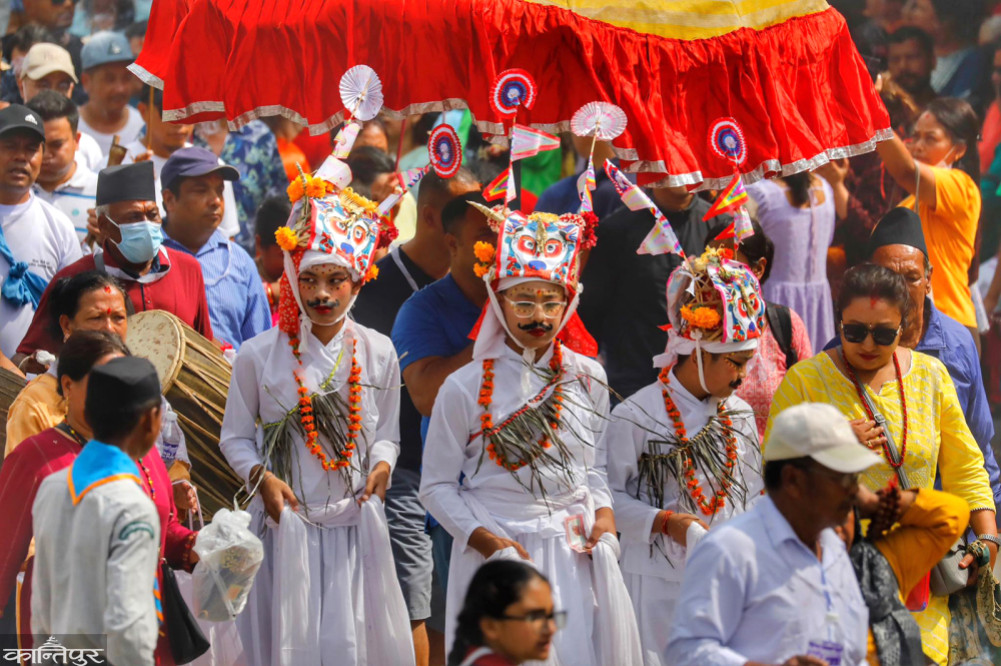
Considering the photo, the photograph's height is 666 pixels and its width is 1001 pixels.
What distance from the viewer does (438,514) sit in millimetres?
5305

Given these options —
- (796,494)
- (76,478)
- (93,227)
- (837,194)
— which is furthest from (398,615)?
(837,194)

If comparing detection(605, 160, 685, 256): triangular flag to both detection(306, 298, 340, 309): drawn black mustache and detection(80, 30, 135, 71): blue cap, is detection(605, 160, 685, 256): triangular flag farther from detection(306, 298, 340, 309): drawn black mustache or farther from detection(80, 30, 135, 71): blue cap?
detection(80, 30, 135, 71): blue cap

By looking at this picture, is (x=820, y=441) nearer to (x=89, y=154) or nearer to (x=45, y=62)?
(x=89, y=154)

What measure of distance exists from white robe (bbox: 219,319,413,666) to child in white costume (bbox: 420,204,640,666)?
0.37 m

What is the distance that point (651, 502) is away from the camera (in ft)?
18.4

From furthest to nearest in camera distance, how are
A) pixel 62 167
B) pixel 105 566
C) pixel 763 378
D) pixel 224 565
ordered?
pixel 62 167, pixel 763 378, pixel 224 565, pixel 105 566

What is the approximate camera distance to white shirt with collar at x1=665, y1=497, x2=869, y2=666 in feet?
12.2

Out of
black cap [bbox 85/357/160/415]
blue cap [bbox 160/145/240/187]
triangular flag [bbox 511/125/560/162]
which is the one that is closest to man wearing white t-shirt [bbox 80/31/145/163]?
blue cap [bbox 160/145/240/187]

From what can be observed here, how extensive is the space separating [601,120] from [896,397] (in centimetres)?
175

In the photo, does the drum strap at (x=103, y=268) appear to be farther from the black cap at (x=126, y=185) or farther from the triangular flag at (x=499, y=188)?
the triangular flag at (x=499, y=188)

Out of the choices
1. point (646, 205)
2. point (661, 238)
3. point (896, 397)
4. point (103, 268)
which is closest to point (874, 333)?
point (896, 397)

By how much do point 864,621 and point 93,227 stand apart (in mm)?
4597

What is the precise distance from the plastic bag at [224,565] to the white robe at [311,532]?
0.64m

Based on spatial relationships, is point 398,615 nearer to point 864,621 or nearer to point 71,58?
point 864,621
